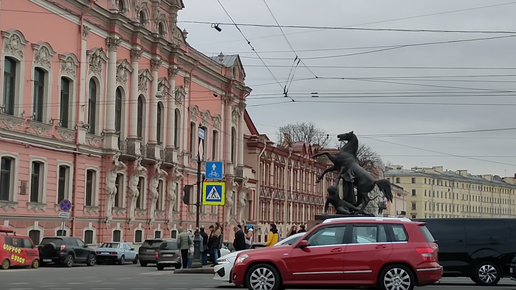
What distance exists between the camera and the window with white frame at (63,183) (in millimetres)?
41931

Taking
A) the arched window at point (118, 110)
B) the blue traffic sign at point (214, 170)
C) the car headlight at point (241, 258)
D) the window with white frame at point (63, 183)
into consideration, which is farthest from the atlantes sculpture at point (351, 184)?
the arched window at point (118, 110)

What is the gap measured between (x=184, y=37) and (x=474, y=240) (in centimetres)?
3833

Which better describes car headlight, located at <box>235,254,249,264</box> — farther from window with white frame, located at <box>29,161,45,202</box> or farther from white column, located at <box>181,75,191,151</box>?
white column, located at <box>181,75,191,151</box>

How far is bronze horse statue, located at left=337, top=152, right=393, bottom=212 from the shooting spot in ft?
97.4

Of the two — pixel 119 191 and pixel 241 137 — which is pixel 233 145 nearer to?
pixel 241 137

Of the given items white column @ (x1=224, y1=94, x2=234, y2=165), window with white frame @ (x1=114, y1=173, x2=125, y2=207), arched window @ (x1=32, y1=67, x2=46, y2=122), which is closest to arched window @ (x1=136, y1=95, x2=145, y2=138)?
window with white frame @ (x1=114, y1=173, x2=125, y2=207)

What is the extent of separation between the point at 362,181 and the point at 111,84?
70.4 feet

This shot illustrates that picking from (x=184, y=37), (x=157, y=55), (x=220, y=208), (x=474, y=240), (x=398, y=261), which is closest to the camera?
(x=398, y=261)

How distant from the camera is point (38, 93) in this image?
40469 mm

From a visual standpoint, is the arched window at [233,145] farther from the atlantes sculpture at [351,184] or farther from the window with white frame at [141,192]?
the atlantes sculpture at [351,184]

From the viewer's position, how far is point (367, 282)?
665 inches

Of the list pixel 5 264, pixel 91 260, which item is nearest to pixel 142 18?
pixel 91 260

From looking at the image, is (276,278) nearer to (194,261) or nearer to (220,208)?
(194,261)

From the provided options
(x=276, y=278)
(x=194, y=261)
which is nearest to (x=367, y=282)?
(x=276, y=278)
